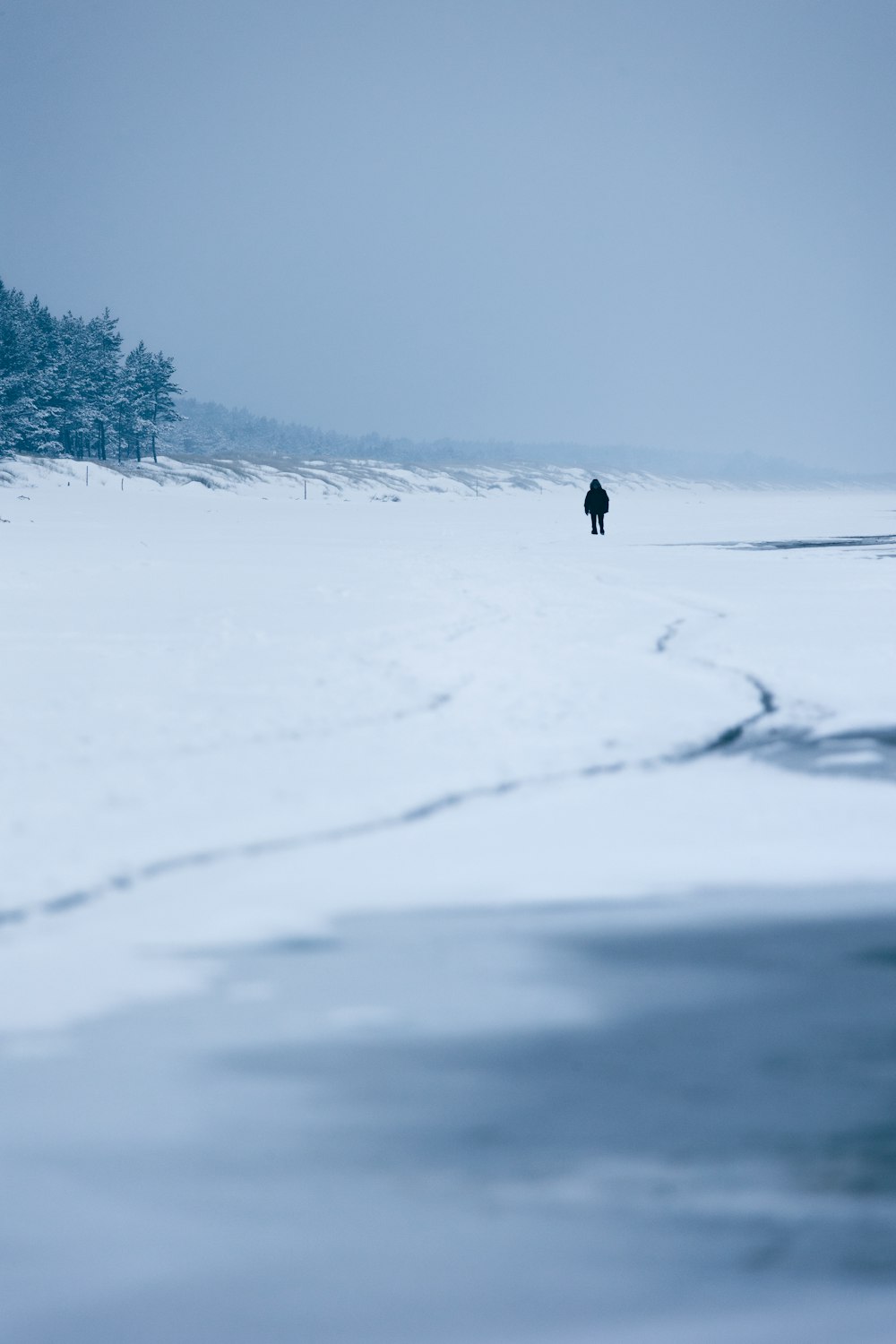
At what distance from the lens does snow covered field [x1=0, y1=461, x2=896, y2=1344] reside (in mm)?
2877

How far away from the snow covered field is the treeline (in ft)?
197

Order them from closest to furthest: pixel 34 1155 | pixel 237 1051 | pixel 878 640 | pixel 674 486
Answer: pixel 34 1155, pixel 237 1051, pixel 878 640, pixel 674 486

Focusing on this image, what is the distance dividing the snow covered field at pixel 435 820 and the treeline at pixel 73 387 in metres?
60.0

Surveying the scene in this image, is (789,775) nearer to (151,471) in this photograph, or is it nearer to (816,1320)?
(816,1320)

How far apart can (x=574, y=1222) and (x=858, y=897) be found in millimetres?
2030

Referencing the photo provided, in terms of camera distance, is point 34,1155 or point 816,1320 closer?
point 816,1320

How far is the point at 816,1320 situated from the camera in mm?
2141

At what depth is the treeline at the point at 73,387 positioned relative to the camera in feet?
239

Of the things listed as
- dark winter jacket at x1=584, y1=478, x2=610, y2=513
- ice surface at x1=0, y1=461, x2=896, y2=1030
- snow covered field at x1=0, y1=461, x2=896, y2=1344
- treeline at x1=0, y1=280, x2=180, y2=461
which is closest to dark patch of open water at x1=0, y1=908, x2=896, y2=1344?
snow covered field at x1=0, y1=461, x2=896, y2=1344

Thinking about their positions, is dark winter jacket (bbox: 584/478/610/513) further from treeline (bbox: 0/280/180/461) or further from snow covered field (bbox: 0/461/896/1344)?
treeline (bbox: 0/280/180/461)

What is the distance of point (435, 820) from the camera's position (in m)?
4.96

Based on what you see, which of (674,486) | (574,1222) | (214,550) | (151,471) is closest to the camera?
(574,1222)

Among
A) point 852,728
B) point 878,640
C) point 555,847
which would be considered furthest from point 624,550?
point 555,847

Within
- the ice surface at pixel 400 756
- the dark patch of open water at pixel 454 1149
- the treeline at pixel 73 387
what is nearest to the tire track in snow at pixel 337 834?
the ice surface at pixel 400 756
